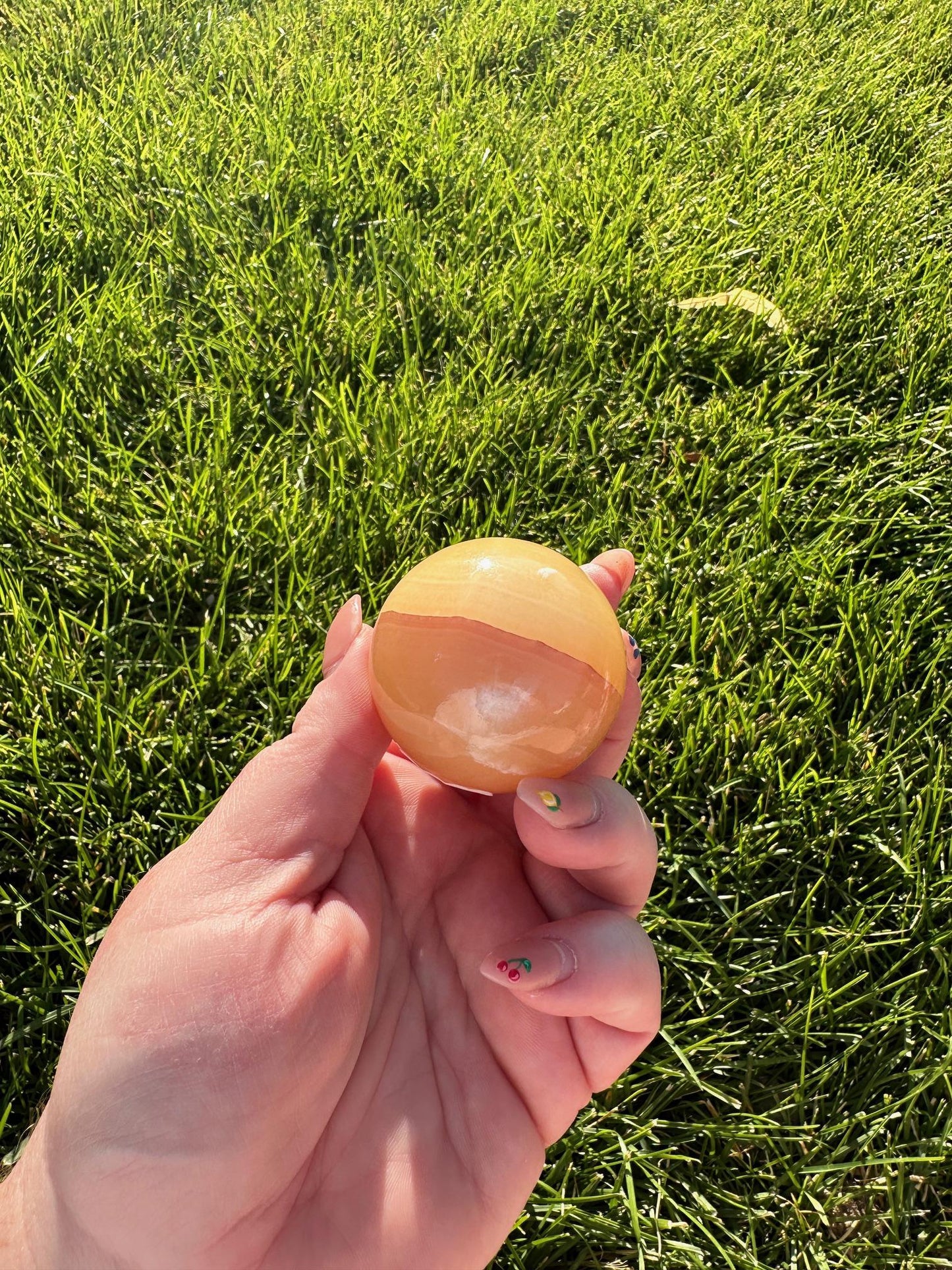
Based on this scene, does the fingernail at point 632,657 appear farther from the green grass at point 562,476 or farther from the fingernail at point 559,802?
the green grass at point 562,476

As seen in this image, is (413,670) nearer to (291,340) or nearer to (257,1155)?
(257,1155)

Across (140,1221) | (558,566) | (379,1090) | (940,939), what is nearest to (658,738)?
(940,939)

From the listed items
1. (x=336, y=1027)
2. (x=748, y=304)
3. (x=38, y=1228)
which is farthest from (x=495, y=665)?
(x=748, y=304)

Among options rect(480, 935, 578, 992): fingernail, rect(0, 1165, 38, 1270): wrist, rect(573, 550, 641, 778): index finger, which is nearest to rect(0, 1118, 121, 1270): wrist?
rect(0, 1165, 38, 1270): wrist

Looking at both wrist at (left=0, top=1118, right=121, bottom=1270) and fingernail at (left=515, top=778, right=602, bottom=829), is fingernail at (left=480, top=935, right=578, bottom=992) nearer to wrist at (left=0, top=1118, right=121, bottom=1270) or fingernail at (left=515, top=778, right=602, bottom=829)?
fingernail at (left=515, top=778, right=602, bottom=829)

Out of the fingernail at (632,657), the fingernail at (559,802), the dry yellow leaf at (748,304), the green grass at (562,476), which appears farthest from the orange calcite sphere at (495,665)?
the dry yellow leaf at (748,304)

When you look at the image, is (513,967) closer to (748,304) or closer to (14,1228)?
(14,1228)
